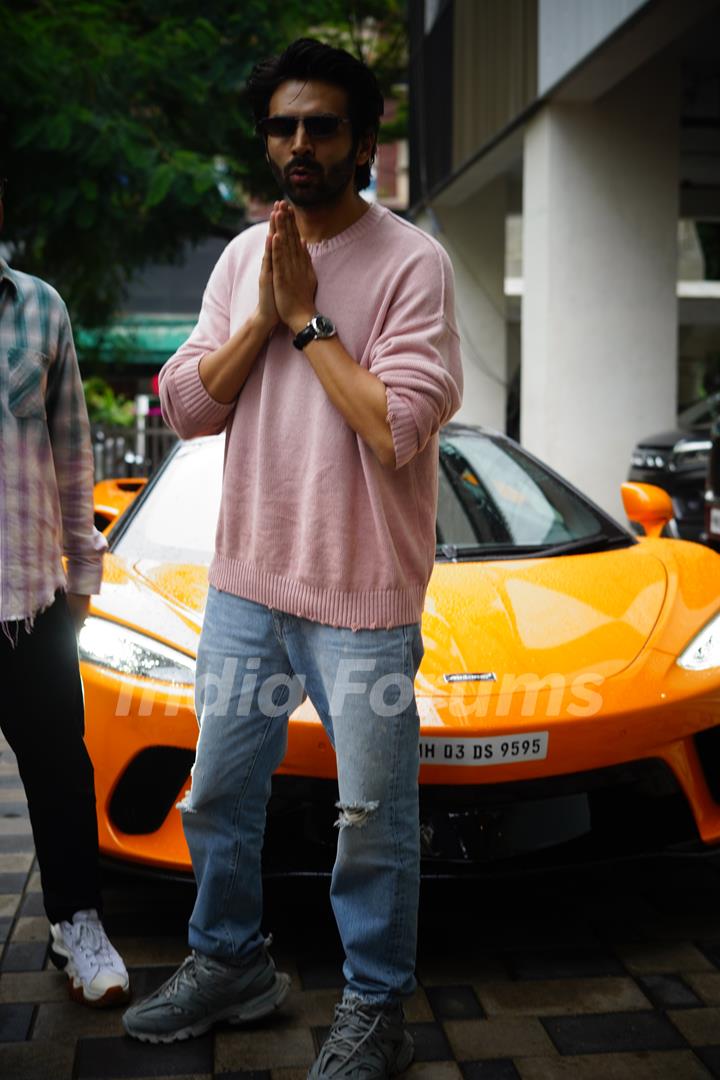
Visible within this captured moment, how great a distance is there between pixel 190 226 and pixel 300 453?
12632 millimetres

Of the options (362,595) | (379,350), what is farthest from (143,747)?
(379,350)

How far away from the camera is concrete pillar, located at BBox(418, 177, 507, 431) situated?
14883mm

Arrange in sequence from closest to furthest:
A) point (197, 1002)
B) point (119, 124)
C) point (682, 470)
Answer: point (197, 1002) < point (682, 470) < point (119, 124)

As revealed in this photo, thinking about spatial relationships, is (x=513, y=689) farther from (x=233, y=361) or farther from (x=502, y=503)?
(x=502, y=503)

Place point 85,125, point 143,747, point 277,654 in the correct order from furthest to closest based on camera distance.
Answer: point 85,125 < point 143,747 < point 277,654

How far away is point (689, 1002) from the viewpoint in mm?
2676

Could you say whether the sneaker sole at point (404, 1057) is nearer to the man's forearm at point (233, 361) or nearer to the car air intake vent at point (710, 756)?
the car air intake vent at point (710, 756)

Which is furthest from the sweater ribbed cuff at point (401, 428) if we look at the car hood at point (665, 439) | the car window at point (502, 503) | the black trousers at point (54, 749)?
the car hood at point (665, 439)

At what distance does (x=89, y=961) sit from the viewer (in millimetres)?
2682

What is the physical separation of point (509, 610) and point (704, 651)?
47cm

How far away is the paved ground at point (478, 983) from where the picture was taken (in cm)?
242

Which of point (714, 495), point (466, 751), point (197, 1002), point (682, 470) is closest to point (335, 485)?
point (466, 751)

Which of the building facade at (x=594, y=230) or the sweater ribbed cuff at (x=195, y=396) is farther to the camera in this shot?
the building facade at (x=594, y=230)

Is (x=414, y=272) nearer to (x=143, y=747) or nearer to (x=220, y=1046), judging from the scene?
(x=143, y=747)
